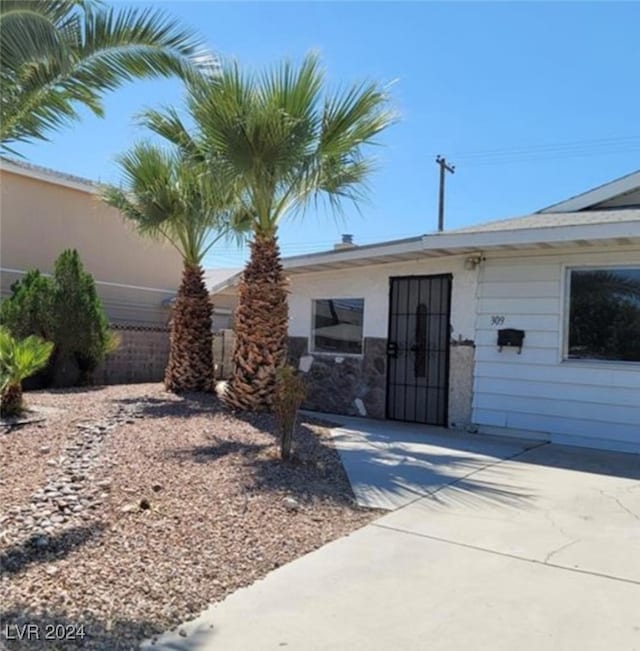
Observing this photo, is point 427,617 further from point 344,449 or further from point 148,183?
point 148,183

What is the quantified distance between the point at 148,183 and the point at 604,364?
8.27m

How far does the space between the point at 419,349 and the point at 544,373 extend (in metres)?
2.21

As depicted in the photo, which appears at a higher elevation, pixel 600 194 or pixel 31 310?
pixel 600 194

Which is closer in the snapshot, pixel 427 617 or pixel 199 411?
pixel 427 617

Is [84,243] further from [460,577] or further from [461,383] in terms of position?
[460,577]

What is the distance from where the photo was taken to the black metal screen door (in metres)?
9.98

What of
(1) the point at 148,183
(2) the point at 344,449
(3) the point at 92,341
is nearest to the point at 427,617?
(2) the point at 344,449

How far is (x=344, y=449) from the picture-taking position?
7535 millimetres

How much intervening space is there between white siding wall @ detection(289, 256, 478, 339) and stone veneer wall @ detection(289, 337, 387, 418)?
0.34 meters

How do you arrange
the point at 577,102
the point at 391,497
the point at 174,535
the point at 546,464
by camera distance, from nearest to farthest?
the point at 174,535 < the point at 391,497 < the point at 546,464 < the point at 577,102

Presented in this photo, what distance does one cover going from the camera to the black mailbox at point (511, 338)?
8.91m

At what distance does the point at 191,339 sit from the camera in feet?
39.1

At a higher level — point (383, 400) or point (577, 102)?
point (577, 102)

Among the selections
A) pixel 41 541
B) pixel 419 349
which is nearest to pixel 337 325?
pixel 419 349
